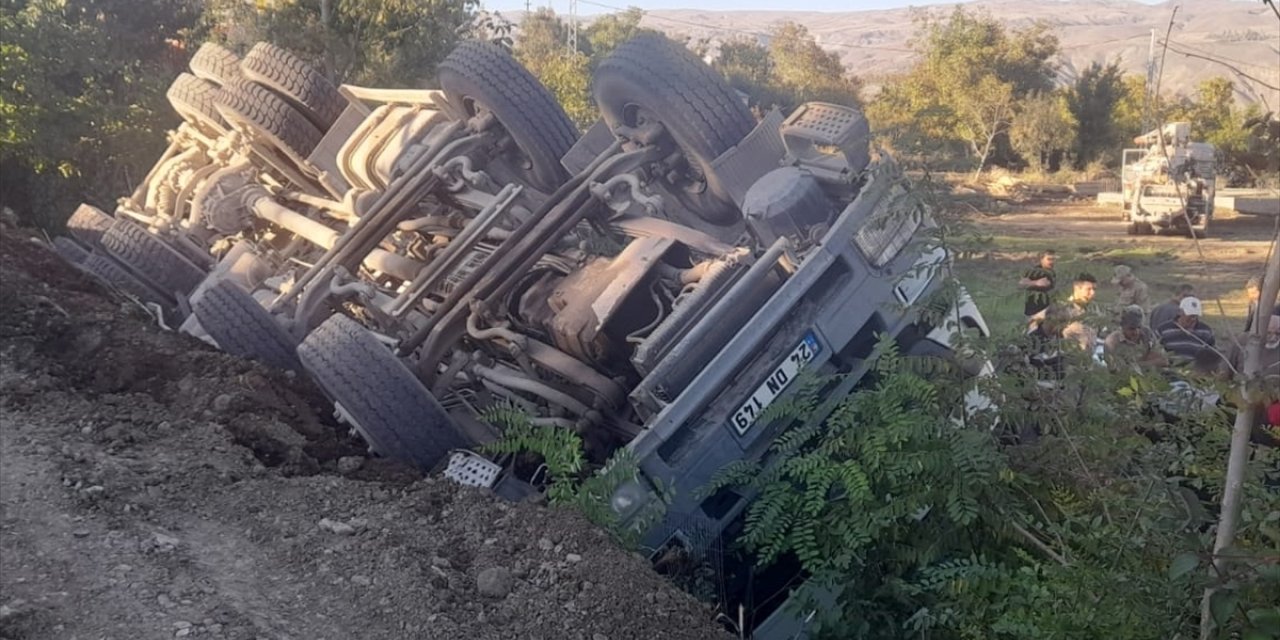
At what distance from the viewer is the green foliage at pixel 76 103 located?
11648 millimetres

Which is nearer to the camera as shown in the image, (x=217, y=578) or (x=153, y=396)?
(x=217, y=578)

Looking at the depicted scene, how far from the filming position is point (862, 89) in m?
44.7

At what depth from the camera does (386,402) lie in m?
4.73

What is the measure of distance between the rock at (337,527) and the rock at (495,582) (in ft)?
1.84

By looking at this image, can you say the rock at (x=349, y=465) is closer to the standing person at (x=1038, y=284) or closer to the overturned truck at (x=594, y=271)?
the overturned truck at (x=594, y=271)

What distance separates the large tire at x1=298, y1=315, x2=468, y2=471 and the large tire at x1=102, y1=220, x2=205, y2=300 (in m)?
3.65

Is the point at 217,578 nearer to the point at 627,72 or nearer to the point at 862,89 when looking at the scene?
the point at 627,72

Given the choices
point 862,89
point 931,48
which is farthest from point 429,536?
point 862,89

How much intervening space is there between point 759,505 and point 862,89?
139ft

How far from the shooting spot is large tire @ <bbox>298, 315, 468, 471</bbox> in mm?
4730

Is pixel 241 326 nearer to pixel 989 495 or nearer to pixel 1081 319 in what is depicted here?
pixel 989 495

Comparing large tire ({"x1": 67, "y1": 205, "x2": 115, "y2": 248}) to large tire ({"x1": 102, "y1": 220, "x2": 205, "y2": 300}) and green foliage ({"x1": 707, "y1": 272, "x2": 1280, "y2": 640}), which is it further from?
green foliage ({"x1": 707, "y1": 272, "x2": 1280, "y2": 640})

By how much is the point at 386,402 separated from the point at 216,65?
5.03 meters

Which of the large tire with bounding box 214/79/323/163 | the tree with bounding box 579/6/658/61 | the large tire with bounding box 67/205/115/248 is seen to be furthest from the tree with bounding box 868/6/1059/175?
the large tire with bounding box 214/79/323/163
